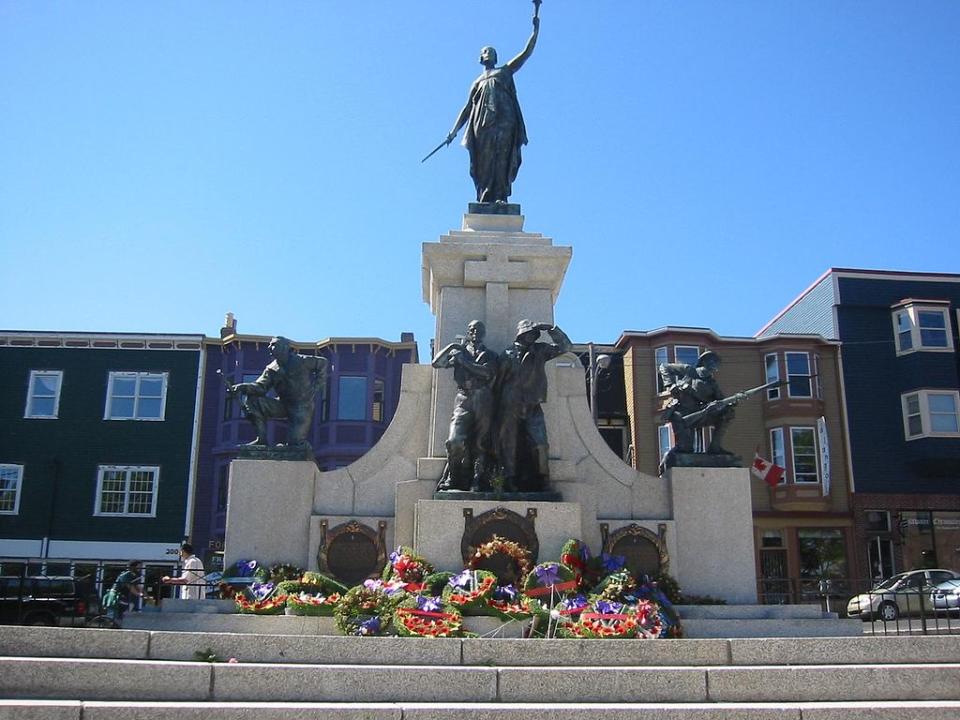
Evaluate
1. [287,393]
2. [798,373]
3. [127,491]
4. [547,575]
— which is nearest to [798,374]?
[798,373]

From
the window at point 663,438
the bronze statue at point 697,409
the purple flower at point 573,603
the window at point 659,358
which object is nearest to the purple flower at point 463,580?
the purple flower at point 573,603

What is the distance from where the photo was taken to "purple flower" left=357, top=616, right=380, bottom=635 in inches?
406

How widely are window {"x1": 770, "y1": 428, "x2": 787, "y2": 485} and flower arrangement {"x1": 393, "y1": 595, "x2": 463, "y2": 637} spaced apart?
3144 centimetres

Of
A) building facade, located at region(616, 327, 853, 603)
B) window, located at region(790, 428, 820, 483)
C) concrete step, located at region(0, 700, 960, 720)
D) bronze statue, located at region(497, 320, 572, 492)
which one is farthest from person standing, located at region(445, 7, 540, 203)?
window, located at region(790, 428, 820, 483)

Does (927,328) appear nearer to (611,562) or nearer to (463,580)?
(611,562)

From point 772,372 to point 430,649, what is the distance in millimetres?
34708

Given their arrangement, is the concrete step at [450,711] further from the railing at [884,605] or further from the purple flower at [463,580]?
the purple flower at [463,580]

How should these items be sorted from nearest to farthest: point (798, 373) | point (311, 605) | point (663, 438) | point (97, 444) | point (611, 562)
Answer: point (311, 605) < point (611, 562) < point (97, 444) < point (663, 438) < point (798, 373)

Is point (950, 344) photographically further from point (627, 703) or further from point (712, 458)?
point (627, 703)

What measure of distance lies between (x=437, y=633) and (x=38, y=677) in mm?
3828

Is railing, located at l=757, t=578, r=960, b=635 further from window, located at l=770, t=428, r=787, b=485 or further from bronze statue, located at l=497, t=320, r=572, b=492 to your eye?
window, located at l=770, t=428, r=787, b=485

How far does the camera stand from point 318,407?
42.7 m

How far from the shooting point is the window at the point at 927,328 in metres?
40.6

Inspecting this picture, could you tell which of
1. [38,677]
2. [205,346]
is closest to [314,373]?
A: [38,677]
